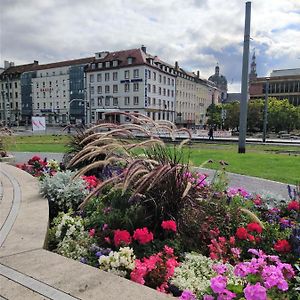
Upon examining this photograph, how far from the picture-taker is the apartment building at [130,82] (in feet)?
234

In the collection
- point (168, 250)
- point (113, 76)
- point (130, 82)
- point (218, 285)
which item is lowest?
point (168, 250)

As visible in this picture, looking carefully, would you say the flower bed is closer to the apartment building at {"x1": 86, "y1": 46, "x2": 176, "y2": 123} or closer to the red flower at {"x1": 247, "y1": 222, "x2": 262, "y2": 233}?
the red flower at {"x1": 247, "y1": 222, "x2": 262, "y2": 233}

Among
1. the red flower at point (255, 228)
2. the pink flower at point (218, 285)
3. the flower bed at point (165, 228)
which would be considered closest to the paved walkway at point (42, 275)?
the flower bed at point (165, 228)

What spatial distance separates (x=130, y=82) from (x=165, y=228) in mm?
70893

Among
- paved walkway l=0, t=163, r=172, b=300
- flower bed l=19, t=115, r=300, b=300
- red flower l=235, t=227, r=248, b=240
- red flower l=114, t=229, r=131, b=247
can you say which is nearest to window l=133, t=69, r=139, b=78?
→ flower bed l=19, t=115, r=300, b=300

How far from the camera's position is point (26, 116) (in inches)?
3971

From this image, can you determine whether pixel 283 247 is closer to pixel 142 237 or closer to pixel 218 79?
pixel 142 237

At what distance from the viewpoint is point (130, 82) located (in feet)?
238

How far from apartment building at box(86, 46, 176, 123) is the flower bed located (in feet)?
207

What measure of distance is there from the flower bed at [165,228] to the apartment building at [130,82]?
63168 mm

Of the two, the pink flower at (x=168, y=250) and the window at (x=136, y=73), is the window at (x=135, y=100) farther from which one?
the pink flower at (x=168, y=250)

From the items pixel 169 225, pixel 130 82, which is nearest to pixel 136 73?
pixel 130 82

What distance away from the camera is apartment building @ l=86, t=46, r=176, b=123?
7119cm

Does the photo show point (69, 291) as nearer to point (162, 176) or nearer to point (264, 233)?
point (162, 176)
